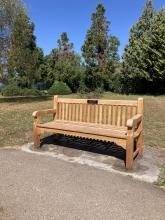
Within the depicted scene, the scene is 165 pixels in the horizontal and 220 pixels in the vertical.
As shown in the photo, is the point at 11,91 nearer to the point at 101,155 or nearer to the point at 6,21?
the point at 6,21

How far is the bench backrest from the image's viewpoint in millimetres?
5293

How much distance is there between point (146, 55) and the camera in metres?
25.0

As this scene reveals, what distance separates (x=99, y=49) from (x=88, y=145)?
25734 millimetres

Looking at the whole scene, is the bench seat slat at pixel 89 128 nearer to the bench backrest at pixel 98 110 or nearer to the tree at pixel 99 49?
the bench backrest at pixel 98 110

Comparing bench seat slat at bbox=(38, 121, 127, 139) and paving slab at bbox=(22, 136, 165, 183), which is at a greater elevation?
bench seat slat at bbox=(38, 121, 127, 139)

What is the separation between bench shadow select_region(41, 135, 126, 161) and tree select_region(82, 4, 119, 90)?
23.7m

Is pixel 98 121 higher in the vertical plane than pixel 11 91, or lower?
higher

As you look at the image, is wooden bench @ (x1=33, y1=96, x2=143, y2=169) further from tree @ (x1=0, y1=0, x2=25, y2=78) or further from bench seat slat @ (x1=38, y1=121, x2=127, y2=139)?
tree @ (x1=0, y1=0, x2=25, y2=78)

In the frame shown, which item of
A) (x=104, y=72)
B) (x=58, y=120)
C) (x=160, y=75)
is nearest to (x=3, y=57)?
(x=58, y=120)

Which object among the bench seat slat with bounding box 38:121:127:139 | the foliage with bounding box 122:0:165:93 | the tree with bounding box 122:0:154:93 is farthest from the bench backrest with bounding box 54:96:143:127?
the tree with bounding box 122:0:154:93

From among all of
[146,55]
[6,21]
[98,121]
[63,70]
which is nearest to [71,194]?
[98,121]

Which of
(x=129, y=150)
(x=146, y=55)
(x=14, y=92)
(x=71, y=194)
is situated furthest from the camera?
(x=14, y=92)

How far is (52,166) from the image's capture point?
4.61 m

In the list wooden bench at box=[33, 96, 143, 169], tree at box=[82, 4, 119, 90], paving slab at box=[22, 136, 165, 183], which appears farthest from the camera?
tree at box=[82, 4, 119, 90]
